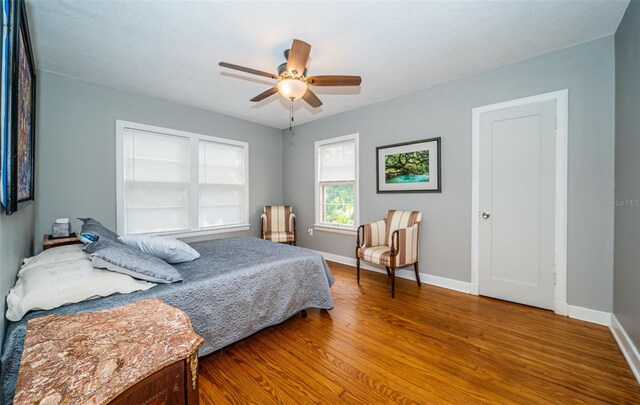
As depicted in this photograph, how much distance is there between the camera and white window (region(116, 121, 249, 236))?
11.3 ft

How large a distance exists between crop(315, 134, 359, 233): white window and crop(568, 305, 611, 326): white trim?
2615 millimetres

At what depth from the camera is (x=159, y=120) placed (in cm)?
367

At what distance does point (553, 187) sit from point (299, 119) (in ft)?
12.1

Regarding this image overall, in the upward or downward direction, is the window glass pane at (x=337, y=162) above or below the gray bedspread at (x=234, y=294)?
above

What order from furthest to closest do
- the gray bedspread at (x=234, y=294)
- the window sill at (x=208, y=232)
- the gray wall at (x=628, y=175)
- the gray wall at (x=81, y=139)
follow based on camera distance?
the window sill at (x=208, y=232)
the gray wall at (x=81, y=139)
the gray wall at (x=628, y=175)
the gray bedspread at (x=234, y=294)

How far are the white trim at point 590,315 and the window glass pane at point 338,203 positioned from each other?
2.74 metres

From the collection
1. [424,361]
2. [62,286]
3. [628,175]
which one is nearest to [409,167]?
[628,175]

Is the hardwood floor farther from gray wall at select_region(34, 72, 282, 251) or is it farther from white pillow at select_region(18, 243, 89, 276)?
gray wall at select_region(34, 72, 282, 251)

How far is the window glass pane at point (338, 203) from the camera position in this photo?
14.3 feet

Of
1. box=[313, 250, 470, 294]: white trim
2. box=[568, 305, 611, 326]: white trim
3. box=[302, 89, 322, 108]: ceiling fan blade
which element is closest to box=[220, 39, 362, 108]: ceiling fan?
box=[302, 89, 322, 108]: ceiling fan blade

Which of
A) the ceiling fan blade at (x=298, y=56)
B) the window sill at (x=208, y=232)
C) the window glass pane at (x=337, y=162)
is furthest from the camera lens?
the window glass pane at (x=337, y=162)

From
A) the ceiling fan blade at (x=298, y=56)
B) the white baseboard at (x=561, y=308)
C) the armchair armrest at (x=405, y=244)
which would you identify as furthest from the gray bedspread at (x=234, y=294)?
the white baseboard at (x=561, y=308)

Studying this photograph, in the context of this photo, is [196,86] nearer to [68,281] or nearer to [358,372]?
[68,281]

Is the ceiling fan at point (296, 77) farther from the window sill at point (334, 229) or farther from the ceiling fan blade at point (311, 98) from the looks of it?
the window sill at point (334, 229)
